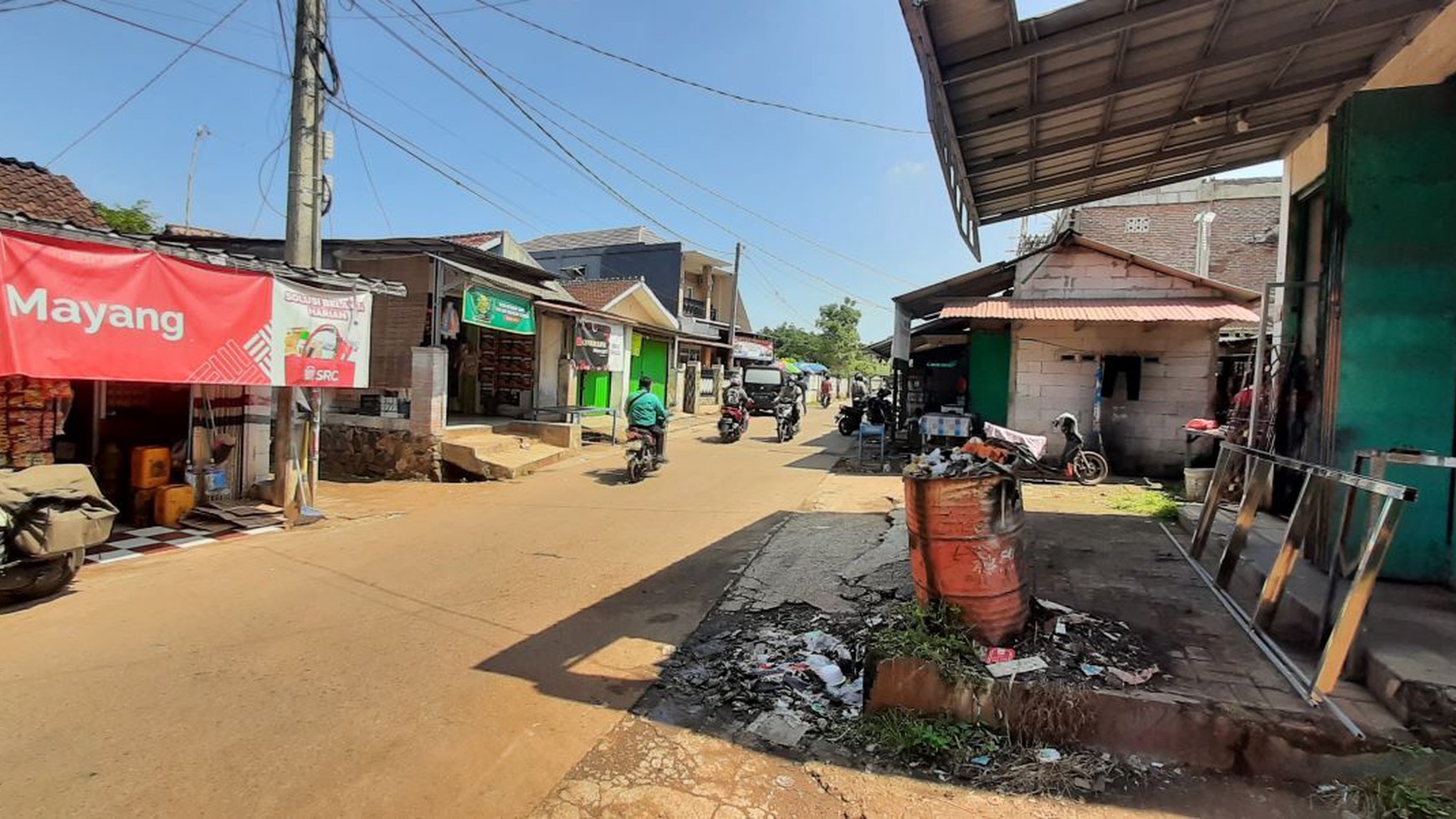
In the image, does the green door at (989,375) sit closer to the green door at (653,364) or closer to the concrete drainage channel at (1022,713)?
the green door at (653,364)

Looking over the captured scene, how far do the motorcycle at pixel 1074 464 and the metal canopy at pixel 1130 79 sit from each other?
5331 mm

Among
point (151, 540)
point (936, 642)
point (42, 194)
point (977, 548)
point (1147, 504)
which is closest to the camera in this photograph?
point (936, 642)

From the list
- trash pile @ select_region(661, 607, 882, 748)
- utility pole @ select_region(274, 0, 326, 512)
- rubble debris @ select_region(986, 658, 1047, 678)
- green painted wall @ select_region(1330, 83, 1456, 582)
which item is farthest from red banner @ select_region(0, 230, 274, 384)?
green painted wall @ select_region(1330, 83, 1456, 582)

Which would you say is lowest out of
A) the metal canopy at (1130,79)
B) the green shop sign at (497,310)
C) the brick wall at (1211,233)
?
the green shop sign at (497,310)

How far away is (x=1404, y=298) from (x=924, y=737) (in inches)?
178

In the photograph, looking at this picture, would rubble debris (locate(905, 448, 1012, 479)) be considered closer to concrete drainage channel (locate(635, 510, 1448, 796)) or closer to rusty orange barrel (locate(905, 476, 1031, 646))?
rusty orange barrel (locate(905, 476, 1031, 646))

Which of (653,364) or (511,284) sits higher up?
(511,284)

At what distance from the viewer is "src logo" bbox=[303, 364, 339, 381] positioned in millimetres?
7183

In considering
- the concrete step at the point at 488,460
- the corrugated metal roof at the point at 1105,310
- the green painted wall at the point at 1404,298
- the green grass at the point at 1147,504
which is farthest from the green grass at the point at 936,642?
the concrete step at the point at 488,460

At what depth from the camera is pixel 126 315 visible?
18.2ft

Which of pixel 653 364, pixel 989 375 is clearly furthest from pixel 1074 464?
pixel 653 364

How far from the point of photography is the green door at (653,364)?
18844 millimetres

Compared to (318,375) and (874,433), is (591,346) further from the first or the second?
(318,375)

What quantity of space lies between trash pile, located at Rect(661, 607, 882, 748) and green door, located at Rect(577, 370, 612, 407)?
11.5 meters
